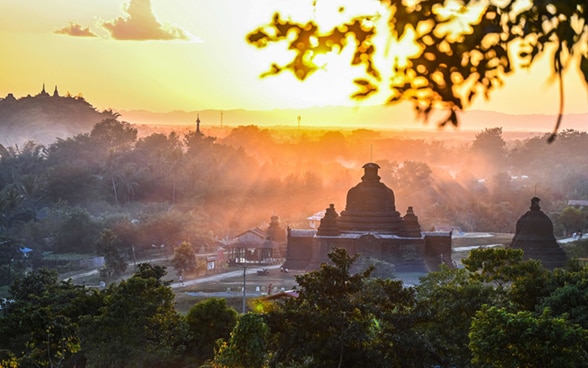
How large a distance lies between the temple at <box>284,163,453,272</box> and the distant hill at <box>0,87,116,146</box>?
79025 mm

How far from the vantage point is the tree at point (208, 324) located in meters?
21.2

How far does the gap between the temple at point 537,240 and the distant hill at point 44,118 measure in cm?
8625

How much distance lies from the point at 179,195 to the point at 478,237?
87.1 ft

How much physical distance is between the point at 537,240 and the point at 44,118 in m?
93.6

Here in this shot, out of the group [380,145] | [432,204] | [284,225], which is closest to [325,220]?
[284,225]

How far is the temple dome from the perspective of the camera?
3806 centimetres

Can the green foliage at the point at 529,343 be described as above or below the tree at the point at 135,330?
above

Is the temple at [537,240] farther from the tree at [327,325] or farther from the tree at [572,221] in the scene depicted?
the tree at [572,221]

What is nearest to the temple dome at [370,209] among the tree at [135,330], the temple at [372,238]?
the temple at [372,238]

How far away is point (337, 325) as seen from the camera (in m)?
15.1

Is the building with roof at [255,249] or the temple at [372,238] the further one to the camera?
the building with roof at [255,249]

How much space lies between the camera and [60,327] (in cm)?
1809

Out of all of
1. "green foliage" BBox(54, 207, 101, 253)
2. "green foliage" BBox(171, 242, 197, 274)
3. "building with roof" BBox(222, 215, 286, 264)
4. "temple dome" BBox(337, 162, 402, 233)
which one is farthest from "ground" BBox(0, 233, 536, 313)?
"green foliage" BBox(54, 207, 101, 253)

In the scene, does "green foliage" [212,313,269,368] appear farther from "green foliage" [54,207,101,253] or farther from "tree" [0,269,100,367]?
"green foliage" [54,207,101,253]
